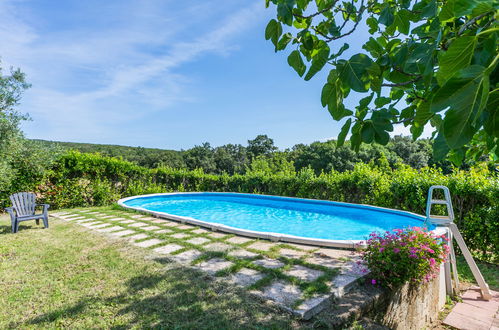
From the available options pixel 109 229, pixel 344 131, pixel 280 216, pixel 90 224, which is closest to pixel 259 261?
pixel 344 131

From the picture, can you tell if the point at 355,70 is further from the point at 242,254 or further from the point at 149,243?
the point at 149,243

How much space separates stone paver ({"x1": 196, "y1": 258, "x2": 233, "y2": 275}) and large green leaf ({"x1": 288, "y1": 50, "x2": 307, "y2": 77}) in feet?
9.70

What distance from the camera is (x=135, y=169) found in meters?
12.5

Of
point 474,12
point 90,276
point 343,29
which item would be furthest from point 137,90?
point 474,12

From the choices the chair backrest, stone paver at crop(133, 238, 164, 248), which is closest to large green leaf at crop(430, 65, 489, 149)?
stone paver at crop(133, 238, 164, 248)

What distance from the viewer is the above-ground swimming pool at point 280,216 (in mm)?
6422

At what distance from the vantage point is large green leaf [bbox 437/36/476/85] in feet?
1.95

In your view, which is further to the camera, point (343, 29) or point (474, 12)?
point (343, 29)

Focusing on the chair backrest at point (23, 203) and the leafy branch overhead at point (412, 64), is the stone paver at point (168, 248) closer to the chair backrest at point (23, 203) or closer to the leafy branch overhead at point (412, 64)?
the leafy branch overhead at point (412, 64)

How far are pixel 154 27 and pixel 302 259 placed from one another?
8148 mm

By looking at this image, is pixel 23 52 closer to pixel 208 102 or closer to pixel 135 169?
pixel 135 169

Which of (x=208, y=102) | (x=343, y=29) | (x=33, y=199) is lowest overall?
(x=33, y=199)

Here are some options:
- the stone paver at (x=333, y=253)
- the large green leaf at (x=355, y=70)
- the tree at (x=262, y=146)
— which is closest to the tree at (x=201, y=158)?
the tree at (x=262, y=146)

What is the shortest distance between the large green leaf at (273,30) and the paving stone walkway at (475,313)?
4.51m
